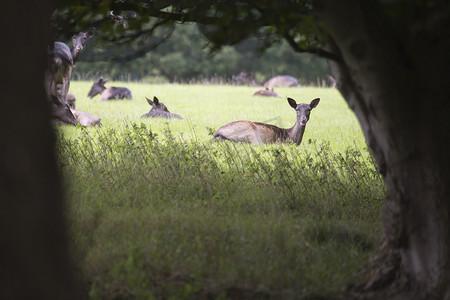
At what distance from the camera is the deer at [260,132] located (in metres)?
10.2

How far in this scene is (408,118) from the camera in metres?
3.98

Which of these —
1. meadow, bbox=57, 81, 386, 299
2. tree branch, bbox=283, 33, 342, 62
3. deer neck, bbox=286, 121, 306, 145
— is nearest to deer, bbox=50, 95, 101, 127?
meadow, bbox=57, 81, 386, 299

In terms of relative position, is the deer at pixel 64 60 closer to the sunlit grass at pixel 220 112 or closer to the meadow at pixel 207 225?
the sunlit grass at pixel 220 112

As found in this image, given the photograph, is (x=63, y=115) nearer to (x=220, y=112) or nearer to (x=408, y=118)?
(x=220, y=112)

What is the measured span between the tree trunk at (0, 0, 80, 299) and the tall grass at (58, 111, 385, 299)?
1580mm

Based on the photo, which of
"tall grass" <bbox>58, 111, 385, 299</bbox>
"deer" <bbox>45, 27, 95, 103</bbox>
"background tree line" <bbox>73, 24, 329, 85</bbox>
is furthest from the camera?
"background tree line" <bbox>73, 24, 329, 85</bbox>

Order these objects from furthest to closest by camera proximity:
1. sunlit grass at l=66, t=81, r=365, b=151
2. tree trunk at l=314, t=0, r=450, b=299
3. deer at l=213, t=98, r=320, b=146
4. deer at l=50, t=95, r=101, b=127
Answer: sunlit grass at l=66, t=81, r=365, b=151 → deer at l=50, t=95, r=101, b=127 → deer at l=213, t=98, r=320, b=146 → tree trunk at l=314, t=0, r=450, b=299

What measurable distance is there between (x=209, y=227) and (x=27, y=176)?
2842 millimetres

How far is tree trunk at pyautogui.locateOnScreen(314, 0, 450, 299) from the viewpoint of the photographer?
12.8 feet

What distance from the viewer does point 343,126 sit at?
1364 cm

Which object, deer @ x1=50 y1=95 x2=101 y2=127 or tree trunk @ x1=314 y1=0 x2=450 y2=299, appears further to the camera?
deer @ x1=50 y1=95 x2=101 y2=127

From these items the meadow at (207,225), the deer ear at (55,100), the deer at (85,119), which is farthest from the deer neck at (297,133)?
the deer ear at (55,100)

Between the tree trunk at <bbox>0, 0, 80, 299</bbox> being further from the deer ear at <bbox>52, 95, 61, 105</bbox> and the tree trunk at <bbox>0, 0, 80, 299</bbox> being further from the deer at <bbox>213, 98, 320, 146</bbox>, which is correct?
the deer ear at <bbox>52, 95, 61, 105</bbox>

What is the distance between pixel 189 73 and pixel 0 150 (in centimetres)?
4791
